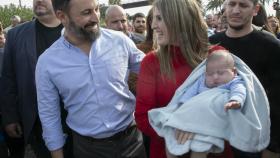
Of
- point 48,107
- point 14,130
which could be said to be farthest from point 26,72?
point 48,107

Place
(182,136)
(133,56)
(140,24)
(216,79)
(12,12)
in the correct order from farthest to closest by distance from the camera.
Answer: (12,12) → (140,24) → (133,56) → (216,79) → (182,136)

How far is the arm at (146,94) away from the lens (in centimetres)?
248

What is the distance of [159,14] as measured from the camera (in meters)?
2.45

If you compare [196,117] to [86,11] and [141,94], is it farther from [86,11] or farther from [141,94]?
[86,11]

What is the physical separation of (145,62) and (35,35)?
63.5 inches

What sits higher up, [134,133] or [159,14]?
[159,14]

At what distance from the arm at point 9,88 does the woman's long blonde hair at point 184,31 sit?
6.13 feet

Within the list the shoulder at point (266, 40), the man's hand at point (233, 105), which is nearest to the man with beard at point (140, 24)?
the shoulder at point (266, 40)

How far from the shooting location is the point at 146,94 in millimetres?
2475

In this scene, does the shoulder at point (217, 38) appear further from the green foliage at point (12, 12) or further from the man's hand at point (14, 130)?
the green foliage at point (12, 12)

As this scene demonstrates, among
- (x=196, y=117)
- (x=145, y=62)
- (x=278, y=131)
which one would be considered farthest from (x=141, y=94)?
(x=278, y=131)

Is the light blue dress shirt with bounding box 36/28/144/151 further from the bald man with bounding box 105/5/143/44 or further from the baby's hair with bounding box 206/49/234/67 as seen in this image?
the bald man with bounding box 105/5/143/44

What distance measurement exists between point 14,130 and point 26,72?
0.68 metres

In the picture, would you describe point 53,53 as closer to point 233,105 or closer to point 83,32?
point 83,32
